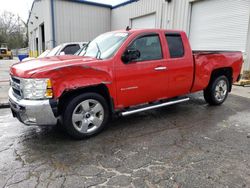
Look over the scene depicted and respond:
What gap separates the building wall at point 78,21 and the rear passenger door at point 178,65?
1528cm

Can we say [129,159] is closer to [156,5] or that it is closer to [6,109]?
[6,109]

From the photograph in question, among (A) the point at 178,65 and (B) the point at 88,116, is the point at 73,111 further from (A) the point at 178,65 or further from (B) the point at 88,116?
(A) the point at 178,65

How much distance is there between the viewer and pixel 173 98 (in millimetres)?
5434

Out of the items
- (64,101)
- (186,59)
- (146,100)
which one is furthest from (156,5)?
(64,101)

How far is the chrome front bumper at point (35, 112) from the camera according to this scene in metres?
3.45

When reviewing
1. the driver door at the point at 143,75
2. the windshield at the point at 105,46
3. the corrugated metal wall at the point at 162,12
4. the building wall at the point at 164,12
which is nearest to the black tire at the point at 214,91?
the driver door at the point at 143,75

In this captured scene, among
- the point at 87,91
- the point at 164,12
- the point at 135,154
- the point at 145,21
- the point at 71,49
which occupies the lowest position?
the point at 135,154

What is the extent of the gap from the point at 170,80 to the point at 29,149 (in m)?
3.11

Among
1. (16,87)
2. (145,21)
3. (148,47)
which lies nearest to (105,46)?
(148,47)

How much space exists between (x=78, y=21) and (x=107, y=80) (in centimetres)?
1696

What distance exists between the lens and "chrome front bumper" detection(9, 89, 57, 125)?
3.45m

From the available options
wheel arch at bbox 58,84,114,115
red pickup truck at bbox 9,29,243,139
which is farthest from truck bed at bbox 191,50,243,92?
wheel arch at bbox 58,84,114,115

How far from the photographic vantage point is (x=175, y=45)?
16.8 ft

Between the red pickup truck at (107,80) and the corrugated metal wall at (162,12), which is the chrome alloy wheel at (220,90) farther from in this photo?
the corrugated metal wall at (162,12)
